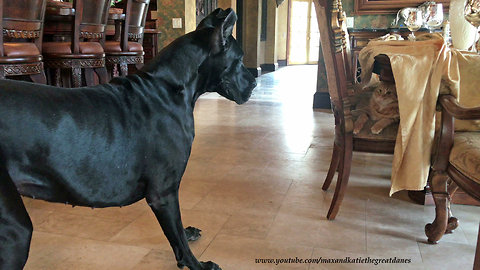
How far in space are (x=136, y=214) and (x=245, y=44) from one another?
8089 millimetres

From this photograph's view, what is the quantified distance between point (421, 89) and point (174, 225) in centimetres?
112

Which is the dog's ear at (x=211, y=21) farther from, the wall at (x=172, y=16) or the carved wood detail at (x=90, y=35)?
the wall at (x=172, y=16)

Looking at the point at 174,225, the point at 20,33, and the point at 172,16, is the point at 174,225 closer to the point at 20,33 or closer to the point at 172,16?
the point at 20,33

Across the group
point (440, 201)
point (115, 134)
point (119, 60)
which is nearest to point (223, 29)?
point (115, 134)

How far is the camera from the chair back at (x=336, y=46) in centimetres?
167

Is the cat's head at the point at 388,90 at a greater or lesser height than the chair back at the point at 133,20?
lesser

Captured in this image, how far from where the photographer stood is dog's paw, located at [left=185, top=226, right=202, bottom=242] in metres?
1.62

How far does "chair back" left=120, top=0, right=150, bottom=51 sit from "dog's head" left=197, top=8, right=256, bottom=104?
2.20m

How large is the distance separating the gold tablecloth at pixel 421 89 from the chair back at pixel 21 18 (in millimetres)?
1925

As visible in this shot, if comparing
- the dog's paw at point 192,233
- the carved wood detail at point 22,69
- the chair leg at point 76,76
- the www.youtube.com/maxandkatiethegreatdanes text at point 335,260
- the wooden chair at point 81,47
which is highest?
the wooden chair at point 81,47

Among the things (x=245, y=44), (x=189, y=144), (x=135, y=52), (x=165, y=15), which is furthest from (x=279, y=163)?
(x=245, y=44)

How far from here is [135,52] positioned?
11.7 feet

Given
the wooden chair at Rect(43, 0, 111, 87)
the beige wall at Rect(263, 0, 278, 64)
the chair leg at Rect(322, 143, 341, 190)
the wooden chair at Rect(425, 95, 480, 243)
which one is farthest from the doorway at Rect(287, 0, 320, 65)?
the wooden chair at Rect(425, 95, 480, 243)

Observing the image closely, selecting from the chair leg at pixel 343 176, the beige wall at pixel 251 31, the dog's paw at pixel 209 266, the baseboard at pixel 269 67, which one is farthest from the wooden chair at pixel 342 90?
the baseboard at pixel 269 67
